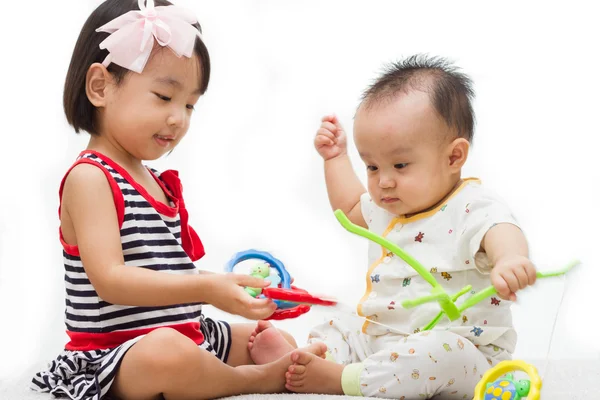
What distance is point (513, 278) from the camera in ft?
3.67

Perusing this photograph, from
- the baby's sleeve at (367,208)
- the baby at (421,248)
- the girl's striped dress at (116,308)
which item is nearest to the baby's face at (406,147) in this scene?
the baby at (421,248)

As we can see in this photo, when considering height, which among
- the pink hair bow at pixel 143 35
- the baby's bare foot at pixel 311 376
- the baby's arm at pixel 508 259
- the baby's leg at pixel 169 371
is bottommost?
the baby's bare foot at pixel 311 376

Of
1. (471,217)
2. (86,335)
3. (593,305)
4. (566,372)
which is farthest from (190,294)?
(593,305)

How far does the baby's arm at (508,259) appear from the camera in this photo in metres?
1.12

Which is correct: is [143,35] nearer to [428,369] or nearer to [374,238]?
[374,238]

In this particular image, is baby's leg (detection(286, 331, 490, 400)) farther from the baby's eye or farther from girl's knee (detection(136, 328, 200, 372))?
the baby's eye

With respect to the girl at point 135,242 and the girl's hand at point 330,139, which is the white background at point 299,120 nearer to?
the girl's hand at point 330,139

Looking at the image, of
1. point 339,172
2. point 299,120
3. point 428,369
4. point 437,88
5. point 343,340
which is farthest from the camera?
point 299,120

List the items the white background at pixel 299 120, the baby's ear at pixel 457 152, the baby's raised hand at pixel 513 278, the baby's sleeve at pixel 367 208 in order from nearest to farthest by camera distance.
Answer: the baby's raised hand at pixel 513 278 → the baby's ear at pixel 457 152 → the baby's sleeve at pixel 367 208 → the white background at pixel 299 120

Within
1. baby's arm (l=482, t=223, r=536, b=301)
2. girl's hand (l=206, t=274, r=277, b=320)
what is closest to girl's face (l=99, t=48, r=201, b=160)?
girl's hand (l=206, t=274, r=277, b=320)

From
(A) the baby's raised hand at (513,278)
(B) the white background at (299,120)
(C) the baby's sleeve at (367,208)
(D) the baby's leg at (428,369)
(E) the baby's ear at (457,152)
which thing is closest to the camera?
(A) the baby's raised hand at (513,278)

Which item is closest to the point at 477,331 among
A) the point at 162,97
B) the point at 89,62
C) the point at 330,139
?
the point at 330,139

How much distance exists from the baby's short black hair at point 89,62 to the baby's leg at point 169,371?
365 mm

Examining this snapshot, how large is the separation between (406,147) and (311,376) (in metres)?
0.37
